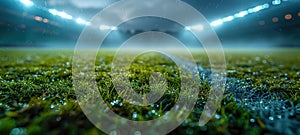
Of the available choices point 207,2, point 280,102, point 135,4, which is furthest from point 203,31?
point 280,102

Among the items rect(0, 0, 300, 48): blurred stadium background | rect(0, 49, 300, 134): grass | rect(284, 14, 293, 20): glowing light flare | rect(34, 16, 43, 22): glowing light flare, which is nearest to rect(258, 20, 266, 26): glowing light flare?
rect(0, 0, 300, 48): blurred stadium background

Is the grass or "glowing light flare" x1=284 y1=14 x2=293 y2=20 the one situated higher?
"glowing light flare" x1=284 y1=14 x2=293 y2=20

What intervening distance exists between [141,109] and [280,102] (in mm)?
1554

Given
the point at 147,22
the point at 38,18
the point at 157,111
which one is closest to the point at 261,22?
the point at 147,22

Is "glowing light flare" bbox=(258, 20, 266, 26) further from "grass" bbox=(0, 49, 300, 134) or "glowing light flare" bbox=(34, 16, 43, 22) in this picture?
"glowing light flare" bbox=(34, 16, 43, 22)

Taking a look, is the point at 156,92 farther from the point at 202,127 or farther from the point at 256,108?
the point at 256,108

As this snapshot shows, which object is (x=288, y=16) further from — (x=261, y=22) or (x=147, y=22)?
(x=147, y=22)

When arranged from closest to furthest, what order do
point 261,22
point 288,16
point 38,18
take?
point 288,16
point 261,22
point 38,18

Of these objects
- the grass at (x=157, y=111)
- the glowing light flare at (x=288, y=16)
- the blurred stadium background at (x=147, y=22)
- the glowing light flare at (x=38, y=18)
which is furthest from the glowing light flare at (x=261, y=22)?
the glowing light flare at (x=38, y=18)

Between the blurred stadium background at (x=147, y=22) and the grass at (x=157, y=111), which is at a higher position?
the blurred stadium background at (x=147, y=22)

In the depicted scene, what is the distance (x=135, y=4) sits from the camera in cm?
1191

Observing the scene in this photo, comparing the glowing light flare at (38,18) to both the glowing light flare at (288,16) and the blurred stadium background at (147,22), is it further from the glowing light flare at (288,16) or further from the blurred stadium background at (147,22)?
the glowing light flare at (288,16)

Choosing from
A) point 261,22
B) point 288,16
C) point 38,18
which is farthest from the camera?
point 38,18

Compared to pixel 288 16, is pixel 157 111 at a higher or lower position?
lower
